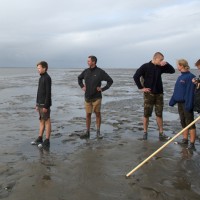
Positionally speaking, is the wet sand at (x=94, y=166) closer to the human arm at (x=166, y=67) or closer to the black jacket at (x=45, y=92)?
the black jacket at (x=45, y=92)

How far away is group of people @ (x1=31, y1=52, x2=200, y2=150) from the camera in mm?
7949

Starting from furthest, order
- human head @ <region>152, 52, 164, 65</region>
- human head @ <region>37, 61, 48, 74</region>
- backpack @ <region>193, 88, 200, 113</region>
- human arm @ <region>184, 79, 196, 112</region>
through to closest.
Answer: human head @ <region>152, 52, 164, 65</region>
human head @ <region>37, 61, 48, 74</region>
human arm @ <region>184, 79, 196, 112</region>
backpack @ <region>193, 88, 200, 113</region>

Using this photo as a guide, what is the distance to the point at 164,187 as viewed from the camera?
18.1ft

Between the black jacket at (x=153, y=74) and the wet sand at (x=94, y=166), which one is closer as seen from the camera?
the wet sand at (x=94, y=166)

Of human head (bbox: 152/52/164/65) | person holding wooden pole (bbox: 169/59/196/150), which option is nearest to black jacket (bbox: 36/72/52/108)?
human head (bbox: 152/52/164/65)

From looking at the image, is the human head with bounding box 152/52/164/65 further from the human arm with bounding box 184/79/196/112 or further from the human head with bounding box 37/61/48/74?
the human head with bounding box 37/61/48/74

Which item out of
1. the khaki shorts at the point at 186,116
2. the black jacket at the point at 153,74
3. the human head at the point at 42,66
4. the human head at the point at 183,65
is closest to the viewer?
the khaki shorts at the point at 186,116

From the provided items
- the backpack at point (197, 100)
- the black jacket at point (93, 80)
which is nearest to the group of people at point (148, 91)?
the black jacket at point (93, 80)

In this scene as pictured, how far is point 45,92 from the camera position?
323 inches

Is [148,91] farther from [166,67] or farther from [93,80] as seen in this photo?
[93,80]

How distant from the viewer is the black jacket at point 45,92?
8109 mm

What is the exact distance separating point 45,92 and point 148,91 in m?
2.62

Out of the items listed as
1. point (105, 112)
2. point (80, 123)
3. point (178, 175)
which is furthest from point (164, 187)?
point (105, 112)

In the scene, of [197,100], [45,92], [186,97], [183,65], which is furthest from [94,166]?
[183,65]
